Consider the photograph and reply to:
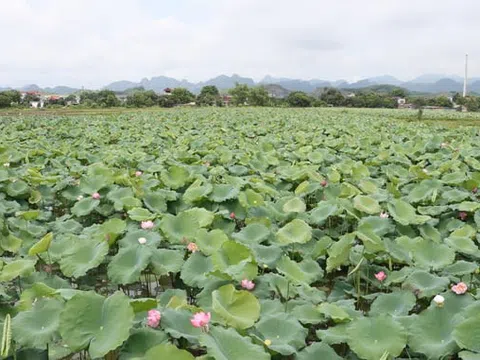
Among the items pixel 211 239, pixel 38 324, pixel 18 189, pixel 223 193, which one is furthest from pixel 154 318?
pixel 18 189

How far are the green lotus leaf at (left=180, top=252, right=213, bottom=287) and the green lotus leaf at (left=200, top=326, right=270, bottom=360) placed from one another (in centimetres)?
71

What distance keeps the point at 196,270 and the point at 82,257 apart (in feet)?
1.91

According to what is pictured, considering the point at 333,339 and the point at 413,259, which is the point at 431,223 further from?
the point at 333,339

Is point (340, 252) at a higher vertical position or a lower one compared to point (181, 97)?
lower

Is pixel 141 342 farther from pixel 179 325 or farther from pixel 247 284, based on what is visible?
pixel 247 284

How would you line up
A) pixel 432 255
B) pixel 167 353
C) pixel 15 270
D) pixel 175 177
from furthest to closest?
pixel 175 177 → pixel 432 255 → pixel 15 270 → pixel 167 353

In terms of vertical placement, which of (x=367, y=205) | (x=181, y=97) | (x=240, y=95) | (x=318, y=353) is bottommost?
(x=318, y=353)

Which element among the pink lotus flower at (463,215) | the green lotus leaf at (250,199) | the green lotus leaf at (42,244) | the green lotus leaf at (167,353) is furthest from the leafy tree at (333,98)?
the green lotus leaf at (167,353)

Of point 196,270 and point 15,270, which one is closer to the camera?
point 15,270

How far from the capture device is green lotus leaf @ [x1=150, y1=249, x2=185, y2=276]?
229 cm

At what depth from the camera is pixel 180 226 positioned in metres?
2.81

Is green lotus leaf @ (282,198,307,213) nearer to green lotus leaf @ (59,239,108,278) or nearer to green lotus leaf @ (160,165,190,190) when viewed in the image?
green lotus leaf @ (160,165,190,190)

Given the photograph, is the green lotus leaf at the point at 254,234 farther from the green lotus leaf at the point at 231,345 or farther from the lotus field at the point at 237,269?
the green lotus leaf at the point at 231,345

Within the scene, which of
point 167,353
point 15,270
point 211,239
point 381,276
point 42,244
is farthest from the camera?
point 211,239
